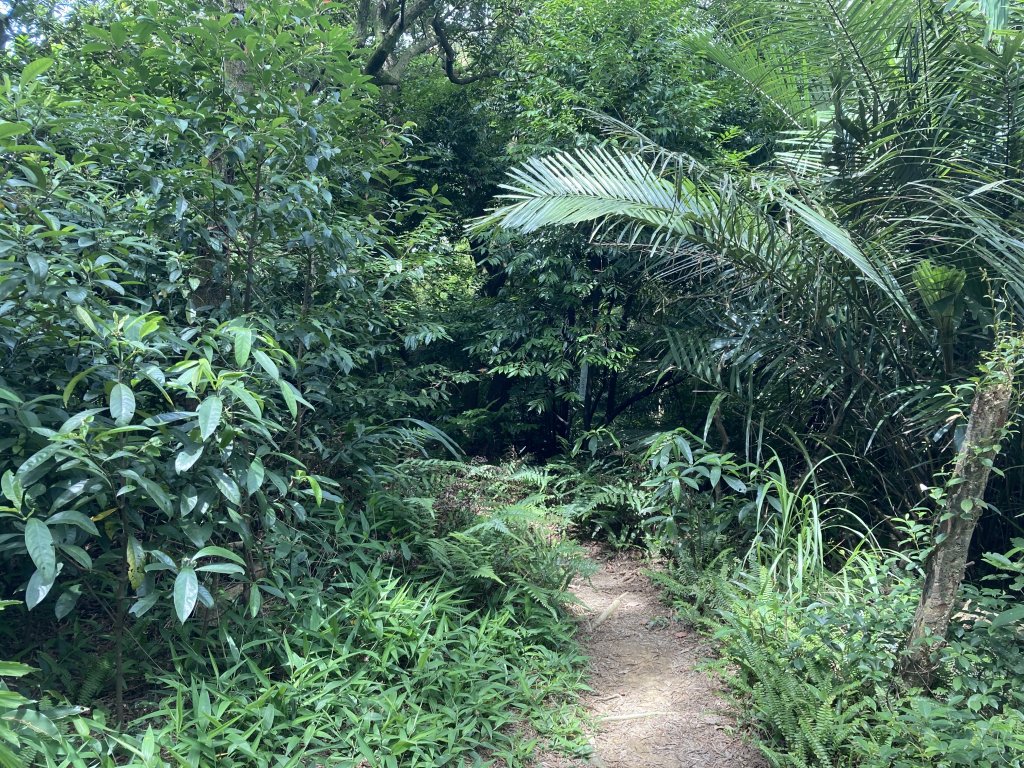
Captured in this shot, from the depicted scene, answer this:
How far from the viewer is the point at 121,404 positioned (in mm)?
2090

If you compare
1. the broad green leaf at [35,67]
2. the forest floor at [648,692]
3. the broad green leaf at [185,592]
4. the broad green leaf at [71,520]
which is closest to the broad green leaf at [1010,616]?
the forest floor at [648,692]

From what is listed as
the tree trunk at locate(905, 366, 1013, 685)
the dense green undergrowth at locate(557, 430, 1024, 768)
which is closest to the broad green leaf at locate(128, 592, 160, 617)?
the dense green undergrowth at locate(557, 430, 1024, 768)

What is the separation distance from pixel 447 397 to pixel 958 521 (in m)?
2.88

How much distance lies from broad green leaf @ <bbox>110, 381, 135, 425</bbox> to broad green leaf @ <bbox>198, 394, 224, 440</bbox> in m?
0.21

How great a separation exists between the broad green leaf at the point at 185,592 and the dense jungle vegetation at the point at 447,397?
11 millimetres

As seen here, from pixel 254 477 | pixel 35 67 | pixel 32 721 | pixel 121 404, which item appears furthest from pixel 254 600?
pixel 35 67

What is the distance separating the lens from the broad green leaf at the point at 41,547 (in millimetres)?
1911

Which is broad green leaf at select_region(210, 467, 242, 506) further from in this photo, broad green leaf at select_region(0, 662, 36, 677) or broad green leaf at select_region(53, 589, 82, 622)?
broad green leaf at select_region(0, 662, 36, 677)

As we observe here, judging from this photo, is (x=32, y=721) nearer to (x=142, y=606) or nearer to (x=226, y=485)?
(x=142, y=606)

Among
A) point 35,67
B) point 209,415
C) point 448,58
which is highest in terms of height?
point 448,58

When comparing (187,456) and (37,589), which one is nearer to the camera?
(37,589)

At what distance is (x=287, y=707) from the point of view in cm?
246

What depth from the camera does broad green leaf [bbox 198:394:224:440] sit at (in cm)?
204

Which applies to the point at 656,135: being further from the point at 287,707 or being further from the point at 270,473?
the point at 287,707
